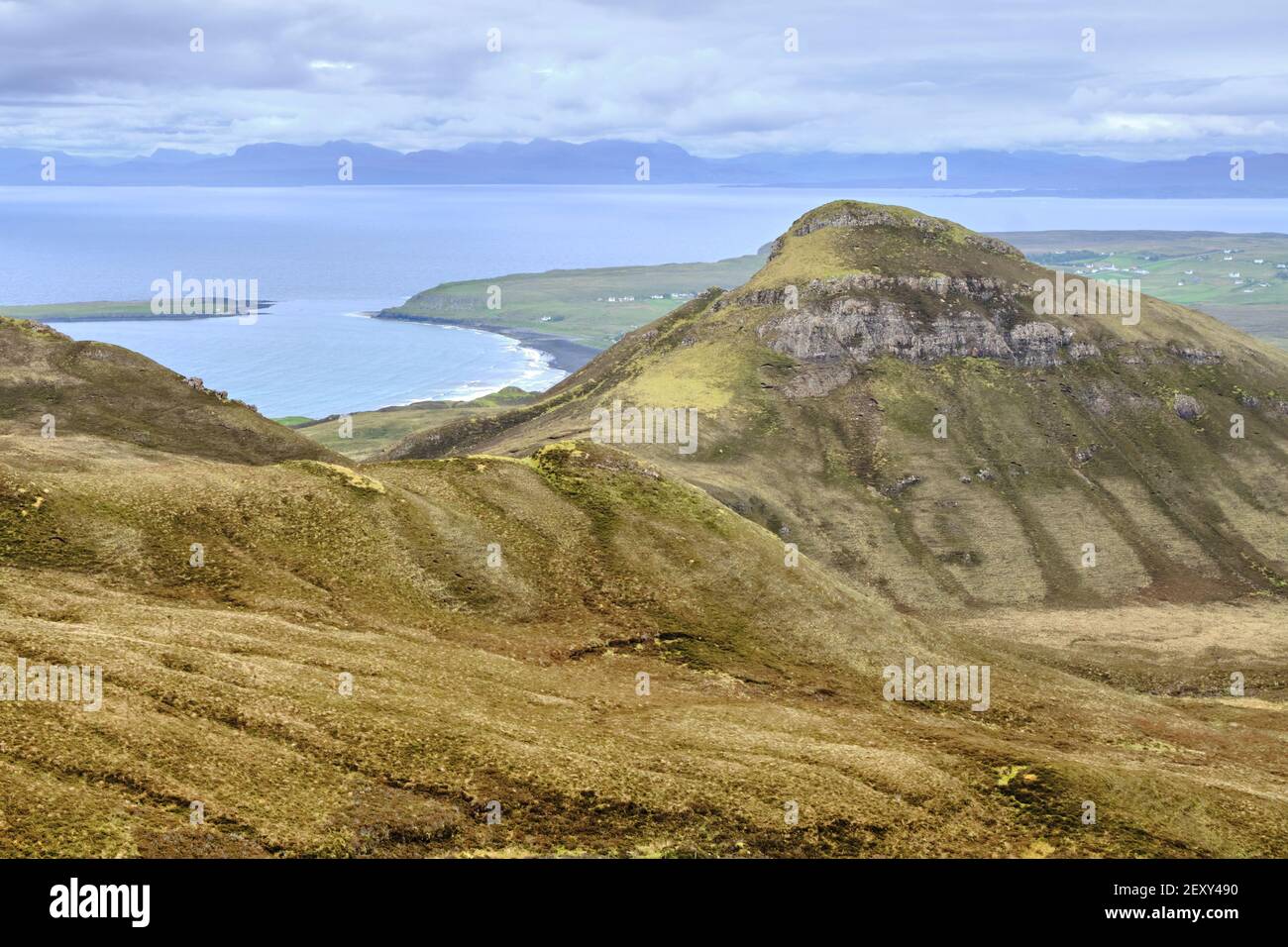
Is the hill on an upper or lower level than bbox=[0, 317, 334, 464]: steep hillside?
lower

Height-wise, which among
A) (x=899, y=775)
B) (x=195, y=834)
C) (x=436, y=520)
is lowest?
(x=899, y=775)

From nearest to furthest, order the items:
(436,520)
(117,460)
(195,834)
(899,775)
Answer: (195,834), (899,775), (436,520), (117,460)

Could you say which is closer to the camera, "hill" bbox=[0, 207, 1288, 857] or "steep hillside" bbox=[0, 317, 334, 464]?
"hill" bbox=[0, 207, 1288, 857]

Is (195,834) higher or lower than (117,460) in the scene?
lower

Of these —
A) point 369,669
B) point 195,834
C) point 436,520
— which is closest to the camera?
point 195,834

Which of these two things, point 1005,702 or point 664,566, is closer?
point 1005,702

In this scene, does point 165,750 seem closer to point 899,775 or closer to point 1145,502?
point 899,775

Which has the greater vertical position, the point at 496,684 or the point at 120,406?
the point at 120,406

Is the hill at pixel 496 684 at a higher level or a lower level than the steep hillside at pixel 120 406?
lower

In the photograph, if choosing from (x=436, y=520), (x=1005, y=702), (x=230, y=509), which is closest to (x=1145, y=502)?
(x=1005, y=702)

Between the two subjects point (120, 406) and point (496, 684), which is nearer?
point (496, 684)

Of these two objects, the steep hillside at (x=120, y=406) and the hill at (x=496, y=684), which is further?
the steep hillside at (x=120, y=406)
